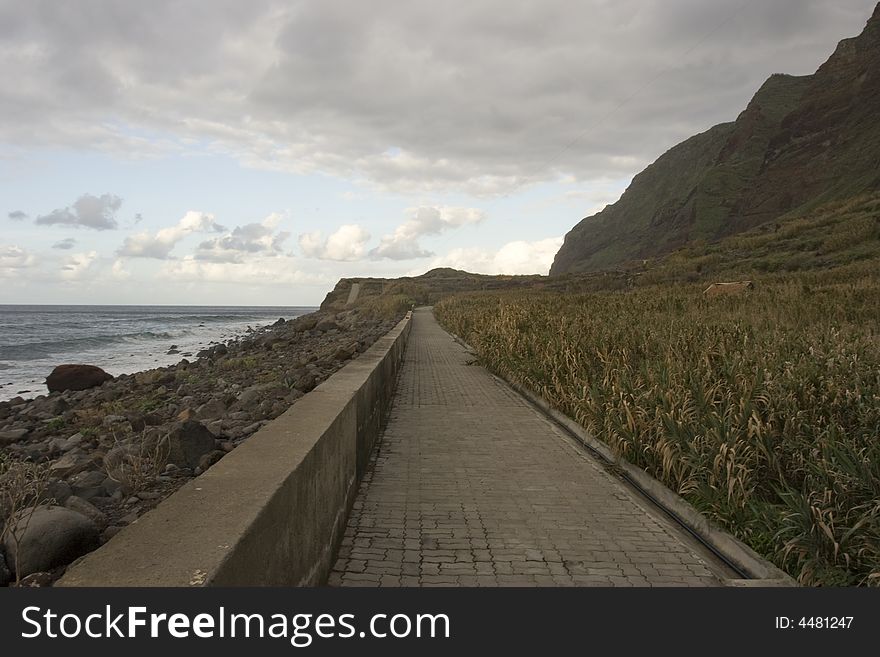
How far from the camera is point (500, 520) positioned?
458 cm

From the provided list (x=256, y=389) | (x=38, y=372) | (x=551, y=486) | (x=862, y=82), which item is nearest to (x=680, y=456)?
(x=551, y=486)

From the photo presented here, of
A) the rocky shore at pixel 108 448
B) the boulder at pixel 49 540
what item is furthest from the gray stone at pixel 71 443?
the boulder at pixel 49 540

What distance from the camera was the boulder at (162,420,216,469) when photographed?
4859 millimetres

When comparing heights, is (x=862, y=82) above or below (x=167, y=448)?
above

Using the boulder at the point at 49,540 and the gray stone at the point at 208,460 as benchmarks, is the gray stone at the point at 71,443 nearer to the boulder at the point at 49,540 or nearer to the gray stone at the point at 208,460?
the gray stone at the point at 208,460

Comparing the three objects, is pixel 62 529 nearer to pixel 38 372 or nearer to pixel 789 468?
pixel 789 468

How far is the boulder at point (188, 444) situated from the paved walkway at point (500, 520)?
1345 millimetres

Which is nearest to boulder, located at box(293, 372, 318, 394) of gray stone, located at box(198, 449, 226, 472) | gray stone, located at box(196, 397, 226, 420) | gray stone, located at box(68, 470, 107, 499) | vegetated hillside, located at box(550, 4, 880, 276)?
gray stone, located at box(196, 397, 226, 420)

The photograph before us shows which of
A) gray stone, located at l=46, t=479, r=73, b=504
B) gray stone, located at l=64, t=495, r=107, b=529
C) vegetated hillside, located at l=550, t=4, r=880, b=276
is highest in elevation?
vegetated hillside, located at l=550, t=4, r=880, b=276

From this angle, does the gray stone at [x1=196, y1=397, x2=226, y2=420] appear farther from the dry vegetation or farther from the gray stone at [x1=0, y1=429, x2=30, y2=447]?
the dry vegetation

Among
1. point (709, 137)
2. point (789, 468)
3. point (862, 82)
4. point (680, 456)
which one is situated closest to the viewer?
point (789, 468)

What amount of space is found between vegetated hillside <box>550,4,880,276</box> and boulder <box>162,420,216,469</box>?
68.3 metres

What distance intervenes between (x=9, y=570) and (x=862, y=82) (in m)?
97.6

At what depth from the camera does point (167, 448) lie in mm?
4902
